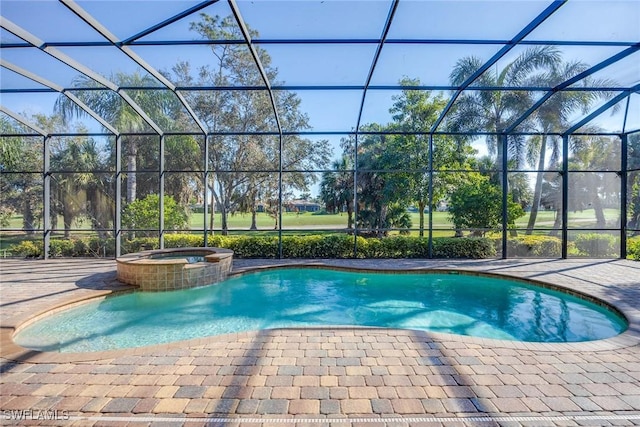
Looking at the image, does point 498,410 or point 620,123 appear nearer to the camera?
point 498,410

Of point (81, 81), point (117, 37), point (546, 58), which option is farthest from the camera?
point (546, 58)

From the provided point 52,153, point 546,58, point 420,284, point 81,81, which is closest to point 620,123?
point 546,58

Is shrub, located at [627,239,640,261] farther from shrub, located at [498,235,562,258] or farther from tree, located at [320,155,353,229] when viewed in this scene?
tree, located at [320,155,353,229]

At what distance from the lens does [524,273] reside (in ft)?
23.0

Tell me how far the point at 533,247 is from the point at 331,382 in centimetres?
926

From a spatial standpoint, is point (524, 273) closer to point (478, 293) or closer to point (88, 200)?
point (478, 293)

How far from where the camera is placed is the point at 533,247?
9461 mm

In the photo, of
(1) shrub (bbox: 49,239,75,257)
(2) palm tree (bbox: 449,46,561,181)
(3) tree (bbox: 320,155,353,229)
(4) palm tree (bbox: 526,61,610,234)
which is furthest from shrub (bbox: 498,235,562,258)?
(1) shrub (bbox: 49,239,75,257)

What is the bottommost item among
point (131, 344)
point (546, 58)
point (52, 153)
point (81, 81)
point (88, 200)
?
point (131, 344)

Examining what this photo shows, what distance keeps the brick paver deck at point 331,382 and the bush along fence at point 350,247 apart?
533 cm

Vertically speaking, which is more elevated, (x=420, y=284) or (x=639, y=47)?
(x=639, y=47)

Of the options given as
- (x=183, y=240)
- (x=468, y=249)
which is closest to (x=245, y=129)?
(x=183, y=240)

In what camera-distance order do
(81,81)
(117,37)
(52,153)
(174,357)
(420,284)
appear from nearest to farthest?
(174,357)
(117,37)
(420,284)
(81,81)
(52,153)

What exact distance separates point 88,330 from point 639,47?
9.69 m
